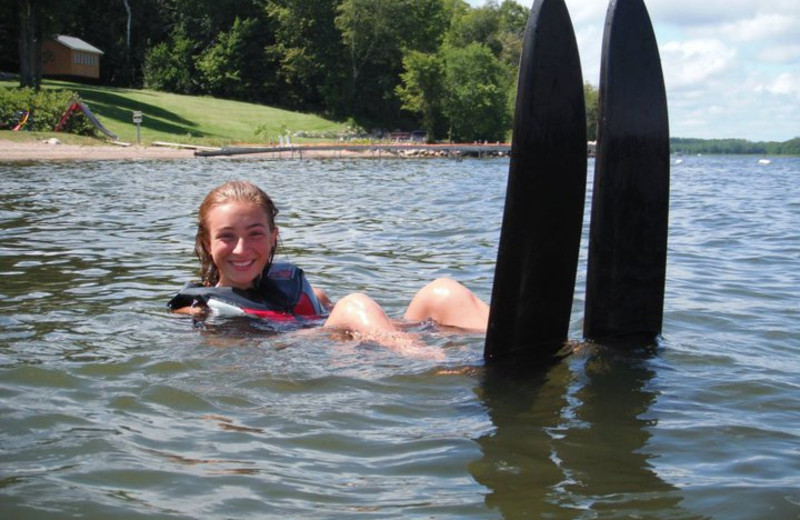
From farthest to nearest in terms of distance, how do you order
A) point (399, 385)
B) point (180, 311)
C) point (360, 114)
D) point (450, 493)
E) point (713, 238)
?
point (360, 114)
point (713, 238)
point (180, 311)
point (399, 385)
point (450, 493)

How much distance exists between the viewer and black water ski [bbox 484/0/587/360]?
4.55 metres

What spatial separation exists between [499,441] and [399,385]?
0.95m

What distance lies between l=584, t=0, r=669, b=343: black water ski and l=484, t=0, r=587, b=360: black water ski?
24cm

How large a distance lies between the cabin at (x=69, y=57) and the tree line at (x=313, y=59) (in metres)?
3.91

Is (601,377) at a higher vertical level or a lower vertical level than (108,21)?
lower

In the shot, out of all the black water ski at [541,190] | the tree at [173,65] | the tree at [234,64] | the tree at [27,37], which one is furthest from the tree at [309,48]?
the black water ski at [541,190]

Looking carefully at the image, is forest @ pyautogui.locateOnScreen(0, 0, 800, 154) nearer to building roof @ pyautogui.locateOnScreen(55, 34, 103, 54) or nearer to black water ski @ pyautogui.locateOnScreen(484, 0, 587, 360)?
building roof @ pyautogui.locateOnScreen(55, 34, 103, 54)

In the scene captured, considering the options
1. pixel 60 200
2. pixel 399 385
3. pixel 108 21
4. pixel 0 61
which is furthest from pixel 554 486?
pixel 108 21

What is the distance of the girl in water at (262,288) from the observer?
5.13 meters

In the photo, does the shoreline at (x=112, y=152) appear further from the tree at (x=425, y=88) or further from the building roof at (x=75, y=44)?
the building roof at (x=75, y=44)

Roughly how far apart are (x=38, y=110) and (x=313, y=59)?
1448 inches

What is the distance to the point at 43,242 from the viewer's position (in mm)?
10539

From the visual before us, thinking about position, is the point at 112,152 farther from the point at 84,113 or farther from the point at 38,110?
the point at 84,113

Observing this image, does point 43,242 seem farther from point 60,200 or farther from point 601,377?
point 601,377
